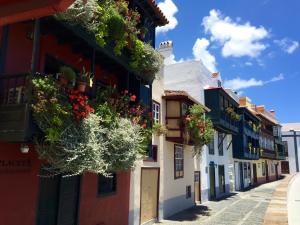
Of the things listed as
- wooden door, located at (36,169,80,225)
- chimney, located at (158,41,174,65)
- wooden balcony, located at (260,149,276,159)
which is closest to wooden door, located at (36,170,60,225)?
wooden door, located at (36,169,80,225)

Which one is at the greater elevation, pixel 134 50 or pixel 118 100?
pixel 134 50

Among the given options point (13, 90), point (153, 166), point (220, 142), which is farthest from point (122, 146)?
point (220, 142)

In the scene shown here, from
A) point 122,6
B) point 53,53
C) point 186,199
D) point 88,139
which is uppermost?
point 122,6

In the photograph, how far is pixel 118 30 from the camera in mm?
9430

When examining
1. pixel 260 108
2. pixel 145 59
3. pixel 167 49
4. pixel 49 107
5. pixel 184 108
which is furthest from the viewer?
pixel 260 108

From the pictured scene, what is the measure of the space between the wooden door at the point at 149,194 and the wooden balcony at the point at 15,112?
8.44 metres

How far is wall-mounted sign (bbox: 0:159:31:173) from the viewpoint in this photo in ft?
22.8

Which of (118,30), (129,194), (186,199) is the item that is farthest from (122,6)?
(186,199)

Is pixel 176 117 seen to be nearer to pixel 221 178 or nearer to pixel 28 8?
pixel 221 178

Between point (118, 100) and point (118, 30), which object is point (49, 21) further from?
point (118, 100)

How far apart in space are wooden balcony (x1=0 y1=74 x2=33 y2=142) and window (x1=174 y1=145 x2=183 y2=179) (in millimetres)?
12289

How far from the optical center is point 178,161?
60.7ft

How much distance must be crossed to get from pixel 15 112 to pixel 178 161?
1309 centimetres

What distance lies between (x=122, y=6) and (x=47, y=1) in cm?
746
